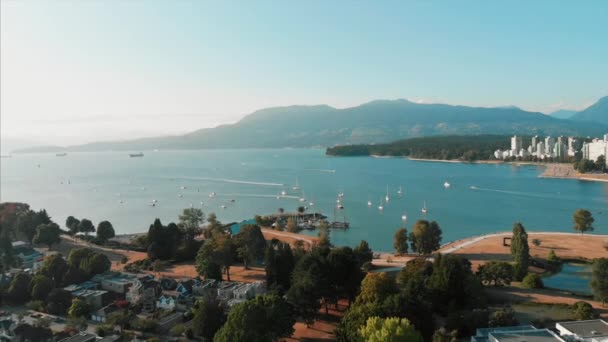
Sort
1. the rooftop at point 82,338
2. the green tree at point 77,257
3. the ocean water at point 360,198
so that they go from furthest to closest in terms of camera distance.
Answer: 1. the ocean water at point 360,198
2. the green tree at point 77,257
3. the rooftop at point 82,338

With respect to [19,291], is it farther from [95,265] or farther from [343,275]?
[343,275]

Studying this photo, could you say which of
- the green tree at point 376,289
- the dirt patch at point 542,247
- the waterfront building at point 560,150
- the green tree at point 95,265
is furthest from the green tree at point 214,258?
the waterfront building at point 560,150

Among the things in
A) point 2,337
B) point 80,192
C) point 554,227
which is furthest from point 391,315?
point 80,192

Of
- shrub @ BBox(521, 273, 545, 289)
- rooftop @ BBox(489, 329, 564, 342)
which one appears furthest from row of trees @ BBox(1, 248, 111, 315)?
shrub @ BBox(521, 273, 545, 289)

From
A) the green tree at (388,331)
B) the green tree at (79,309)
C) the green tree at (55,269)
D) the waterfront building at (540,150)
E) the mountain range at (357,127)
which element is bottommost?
the green tree at (79,309)

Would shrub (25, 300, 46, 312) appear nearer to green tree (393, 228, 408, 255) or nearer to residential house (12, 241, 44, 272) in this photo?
residential house (12, 241, 44, 272)

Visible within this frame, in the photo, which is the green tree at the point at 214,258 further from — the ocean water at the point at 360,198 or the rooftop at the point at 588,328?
the rooftop at the point at 588,328
